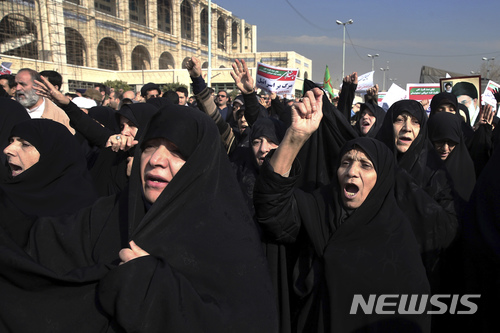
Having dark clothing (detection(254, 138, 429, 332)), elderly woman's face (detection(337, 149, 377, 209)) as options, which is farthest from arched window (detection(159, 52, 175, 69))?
dark clothing (detection(254, 138, 429, 332))

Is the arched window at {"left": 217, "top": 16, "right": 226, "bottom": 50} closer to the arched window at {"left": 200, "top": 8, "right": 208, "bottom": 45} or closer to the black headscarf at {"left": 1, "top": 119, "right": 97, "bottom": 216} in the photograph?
the arched window at {"left": 200, "top": 8, "right": 208, "bottom": 45}

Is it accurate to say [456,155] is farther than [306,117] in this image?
Yes

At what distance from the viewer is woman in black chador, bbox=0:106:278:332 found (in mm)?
1263

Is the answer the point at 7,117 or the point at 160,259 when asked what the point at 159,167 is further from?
the point at 7,117

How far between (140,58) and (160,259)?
1875 inches

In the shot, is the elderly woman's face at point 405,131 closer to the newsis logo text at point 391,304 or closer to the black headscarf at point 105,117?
the newsis logo text at point 391,304

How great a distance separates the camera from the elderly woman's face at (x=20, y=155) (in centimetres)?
231

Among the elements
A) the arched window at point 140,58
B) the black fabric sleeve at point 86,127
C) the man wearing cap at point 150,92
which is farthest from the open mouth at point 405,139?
the arched window at point 140,58

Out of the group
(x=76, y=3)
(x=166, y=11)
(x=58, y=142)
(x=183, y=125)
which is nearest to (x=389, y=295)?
(x=183, y=125)

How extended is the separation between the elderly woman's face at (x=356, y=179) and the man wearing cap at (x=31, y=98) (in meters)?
2.84

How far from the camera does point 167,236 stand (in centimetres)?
140

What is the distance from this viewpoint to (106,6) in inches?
1609

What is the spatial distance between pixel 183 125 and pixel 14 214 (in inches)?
32.0

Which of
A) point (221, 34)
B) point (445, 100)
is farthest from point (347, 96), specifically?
point (221, 34)
